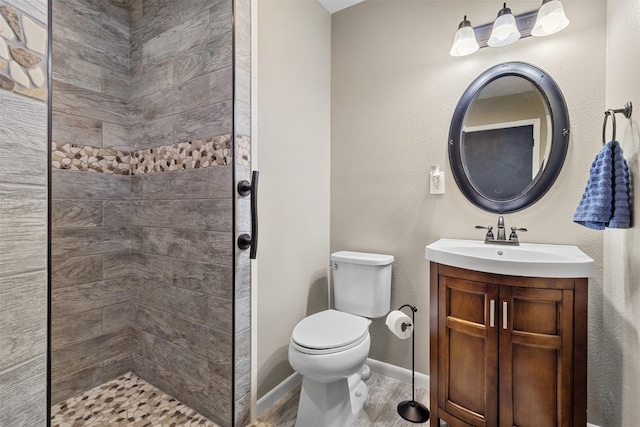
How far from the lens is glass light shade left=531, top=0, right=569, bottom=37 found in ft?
4.57

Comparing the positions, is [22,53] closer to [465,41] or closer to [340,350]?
[340,350]

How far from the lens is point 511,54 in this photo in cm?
162

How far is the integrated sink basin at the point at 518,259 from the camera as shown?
1138mm

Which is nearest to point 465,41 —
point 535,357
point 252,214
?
point 252,214

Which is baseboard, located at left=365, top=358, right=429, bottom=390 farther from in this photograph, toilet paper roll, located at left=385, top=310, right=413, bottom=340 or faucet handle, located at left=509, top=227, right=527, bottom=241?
faucet handle, located at left=509, top=227, right=527, bottom=241

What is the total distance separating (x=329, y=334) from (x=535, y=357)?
0.86 m

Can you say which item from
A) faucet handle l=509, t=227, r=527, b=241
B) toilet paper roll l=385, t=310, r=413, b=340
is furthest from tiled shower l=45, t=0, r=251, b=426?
faucet handle l=509, t=227, r=527, b=241

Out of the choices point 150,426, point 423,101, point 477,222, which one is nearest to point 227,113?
point 423,101

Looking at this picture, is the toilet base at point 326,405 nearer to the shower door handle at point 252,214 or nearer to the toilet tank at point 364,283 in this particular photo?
the toilet tank at point 364,283

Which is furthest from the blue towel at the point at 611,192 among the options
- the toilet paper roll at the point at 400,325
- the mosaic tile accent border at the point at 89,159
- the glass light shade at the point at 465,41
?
the mosaic tile accent border at the point at 89,159

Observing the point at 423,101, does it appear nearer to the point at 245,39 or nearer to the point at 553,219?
the point at 553,219

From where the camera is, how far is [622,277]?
4.01ft

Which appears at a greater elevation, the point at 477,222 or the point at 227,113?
the point at 227,113

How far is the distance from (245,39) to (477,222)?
157cm
